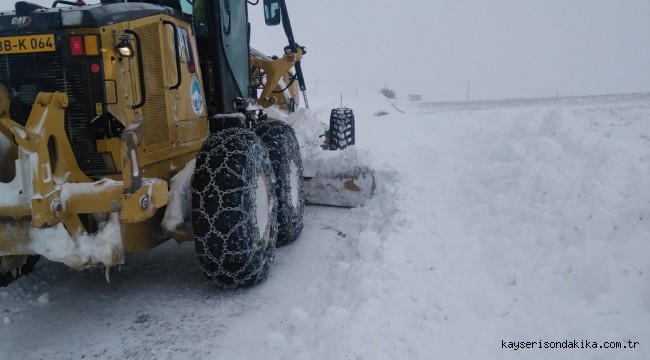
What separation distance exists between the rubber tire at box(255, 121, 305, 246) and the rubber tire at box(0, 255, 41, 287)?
7.48 ft

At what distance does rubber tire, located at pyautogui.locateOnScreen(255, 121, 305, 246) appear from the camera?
5527 millimetres

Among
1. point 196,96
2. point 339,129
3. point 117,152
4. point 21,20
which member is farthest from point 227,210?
point 339,129

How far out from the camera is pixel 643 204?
4.53m

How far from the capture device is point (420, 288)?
3893mm

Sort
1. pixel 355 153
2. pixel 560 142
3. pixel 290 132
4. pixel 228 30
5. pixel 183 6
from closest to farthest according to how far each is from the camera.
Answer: pixel 183 6 < pixel 228 30 < pixel 290 132 < pixel 560 142 < pixel 355 153

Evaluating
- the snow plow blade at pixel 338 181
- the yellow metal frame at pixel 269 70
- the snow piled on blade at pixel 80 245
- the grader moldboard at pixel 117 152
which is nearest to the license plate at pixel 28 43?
the grader moldboard at pixel 117 152

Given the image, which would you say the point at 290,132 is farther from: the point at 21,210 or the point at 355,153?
the point at 21,210

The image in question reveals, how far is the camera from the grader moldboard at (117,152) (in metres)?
3.36

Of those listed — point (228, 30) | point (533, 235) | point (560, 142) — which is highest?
point (228, 30)

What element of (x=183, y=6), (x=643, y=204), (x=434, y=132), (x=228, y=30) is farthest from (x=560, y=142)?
(x=434, y=132)

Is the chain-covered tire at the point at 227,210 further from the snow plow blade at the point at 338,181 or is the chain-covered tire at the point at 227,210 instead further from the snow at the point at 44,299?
the snow plow blade at the point at 338,181

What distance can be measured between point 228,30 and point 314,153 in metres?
2.50

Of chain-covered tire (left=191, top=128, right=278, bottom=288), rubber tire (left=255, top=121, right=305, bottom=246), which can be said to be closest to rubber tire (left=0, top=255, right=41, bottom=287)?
chain-covered tire (left=191, top=128, right=278, bottom=288)

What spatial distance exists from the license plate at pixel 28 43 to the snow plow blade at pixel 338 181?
415 cm
